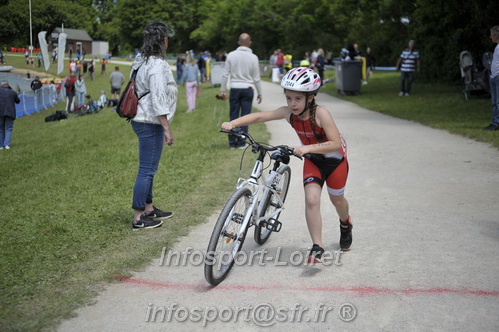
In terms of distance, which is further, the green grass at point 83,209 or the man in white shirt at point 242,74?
the man in white shirt at point 242,74

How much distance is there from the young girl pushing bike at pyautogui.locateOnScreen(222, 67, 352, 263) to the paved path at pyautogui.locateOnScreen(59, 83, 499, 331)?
1.71ft

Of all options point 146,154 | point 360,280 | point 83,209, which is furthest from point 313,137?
point 83,209

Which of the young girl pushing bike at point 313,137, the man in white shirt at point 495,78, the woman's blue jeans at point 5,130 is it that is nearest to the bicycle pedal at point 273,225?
the young girl pushing bike at point 313,137

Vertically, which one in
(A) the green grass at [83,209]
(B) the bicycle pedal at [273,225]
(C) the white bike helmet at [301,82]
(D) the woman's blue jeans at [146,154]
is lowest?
(A) the green grass at [83,209]

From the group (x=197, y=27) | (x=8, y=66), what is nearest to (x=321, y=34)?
(x=197, y=27)

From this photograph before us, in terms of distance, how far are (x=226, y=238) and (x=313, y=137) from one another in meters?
1.17

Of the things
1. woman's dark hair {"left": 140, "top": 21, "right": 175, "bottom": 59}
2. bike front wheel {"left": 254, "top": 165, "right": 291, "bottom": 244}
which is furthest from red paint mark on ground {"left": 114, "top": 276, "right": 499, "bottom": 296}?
woman's dark hair {"left": 140, "top": 21, "right": 175, "bottom": 59}

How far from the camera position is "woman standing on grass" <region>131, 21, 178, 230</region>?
615 centimetres

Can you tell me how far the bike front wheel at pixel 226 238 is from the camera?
4625 millimetres

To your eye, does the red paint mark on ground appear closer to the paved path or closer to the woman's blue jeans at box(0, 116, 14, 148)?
the paved path

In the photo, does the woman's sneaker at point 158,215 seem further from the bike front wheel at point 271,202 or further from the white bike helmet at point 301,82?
the white bike helmet at point 301,82

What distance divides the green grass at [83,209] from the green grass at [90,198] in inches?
0.4

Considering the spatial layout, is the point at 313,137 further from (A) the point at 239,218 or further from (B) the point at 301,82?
(A) the point at 239,218

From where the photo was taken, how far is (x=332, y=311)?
4.28 meters
